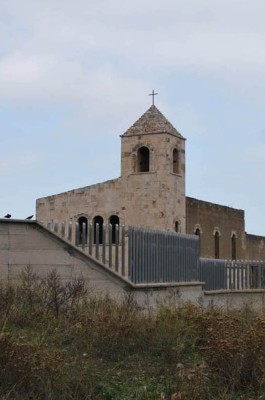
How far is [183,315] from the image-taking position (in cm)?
1101

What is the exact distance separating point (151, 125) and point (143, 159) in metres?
1.77

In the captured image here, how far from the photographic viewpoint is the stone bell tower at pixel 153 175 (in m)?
36.2

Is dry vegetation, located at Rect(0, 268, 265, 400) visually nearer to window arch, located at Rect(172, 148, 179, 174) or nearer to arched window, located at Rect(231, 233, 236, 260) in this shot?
window arch, located at Rect(172, 148, 179, 174)

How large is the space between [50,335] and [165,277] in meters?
9.84

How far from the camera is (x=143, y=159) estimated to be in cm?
3772

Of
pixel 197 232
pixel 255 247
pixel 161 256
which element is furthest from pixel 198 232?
pixel 161 256

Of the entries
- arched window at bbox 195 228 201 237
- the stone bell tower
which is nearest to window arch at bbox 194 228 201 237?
arched window at bbox 195 228 201 237

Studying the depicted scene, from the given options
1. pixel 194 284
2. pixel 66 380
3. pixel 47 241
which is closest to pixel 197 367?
pixel 66 380

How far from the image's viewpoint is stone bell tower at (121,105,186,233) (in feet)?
119

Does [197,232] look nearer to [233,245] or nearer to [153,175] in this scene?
[153,175]

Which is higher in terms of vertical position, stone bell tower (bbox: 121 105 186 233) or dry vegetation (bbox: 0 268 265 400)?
stone bell tower (bbox: 121 105 186 233)

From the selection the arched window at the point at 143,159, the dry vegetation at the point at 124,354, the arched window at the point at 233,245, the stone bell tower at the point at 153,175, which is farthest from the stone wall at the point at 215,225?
the dry vegetation at the point at 124,354

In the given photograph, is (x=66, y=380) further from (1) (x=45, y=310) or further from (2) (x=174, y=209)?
(2) (x=174, y=209)

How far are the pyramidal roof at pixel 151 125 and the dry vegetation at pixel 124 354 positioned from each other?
2575cm
